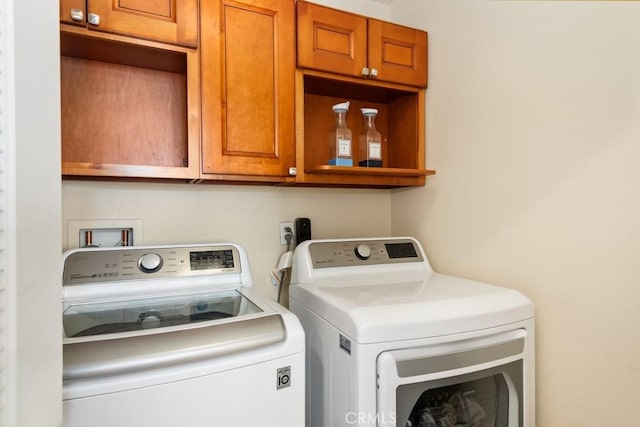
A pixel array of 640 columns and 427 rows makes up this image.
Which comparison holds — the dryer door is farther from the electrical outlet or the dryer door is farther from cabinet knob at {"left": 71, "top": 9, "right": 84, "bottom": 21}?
cabinet knob at {"left": 71, "top": 9, "right": 84, "bottom": 21}

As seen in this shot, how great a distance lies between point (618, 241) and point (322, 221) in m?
1.20

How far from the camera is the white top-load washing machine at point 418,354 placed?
0.96 metres

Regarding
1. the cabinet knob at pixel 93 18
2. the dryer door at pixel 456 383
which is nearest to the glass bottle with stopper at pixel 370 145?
the dryer door at pixel 456 383

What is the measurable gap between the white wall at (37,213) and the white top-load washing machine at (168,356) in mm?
126

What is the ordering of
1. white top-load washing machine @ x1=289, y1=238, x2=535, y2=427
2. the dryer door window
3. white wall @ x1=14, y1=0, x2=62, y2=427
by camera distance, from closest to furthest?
white wall @ x1=14, y1=0, x2=62, y2=427 < white top-load washing machine @ x1=289, y1=238, x2=535, y2=427 < the dryer door window

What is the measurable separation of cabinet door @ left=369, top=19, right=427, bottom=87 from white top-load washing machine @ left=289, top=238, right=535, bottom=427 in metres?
0.96

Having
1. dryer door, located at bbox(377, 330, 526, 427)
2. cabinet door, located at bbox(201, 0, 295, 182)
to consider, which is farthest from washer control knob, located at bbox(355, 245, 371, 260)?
dryer door, located at bbox(377, 330, 526, 427)

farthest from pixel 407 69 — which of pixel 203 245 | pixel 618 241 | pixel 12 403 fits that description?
pixel 12 403

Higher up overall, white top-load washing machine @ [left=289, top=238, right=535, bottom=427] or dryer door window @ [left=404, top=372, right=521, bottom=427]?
white top-load washing machine @ [left=289, top=238, right=535, bottom=427]

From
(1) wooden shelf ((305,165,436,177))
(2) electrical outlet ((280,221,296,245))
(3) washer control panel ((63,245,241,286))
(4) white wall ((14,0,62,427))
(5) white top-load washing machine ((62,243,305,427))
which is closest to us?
(4) white wall ((14,0,62,427))

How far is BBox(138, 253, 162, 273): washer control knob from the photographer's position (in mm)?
1288

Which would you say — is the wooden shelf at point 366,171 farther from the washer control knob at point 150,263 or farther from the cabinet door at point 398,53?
the washer control knob at point 150,263

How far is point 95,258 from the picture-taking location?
125 centimetres

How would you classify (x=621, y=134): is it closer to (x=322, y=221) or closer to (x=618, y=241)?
(x=618, y=241)
